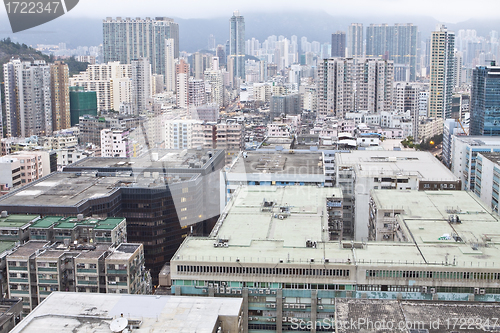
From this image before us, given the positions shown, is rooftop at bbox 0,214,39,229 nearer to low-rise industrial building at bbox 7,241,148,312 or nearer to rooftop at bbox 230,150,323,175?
low-rise industrial building at bbox 7,241,148,312

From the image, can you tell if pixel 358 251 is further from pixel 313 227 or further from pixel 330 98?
pixel 330 98

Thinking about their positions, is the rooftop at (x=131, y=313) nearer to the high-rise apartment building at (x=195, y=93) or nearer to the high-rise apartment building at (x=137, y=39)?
the high-rise apartment building at (x=195, y=93)

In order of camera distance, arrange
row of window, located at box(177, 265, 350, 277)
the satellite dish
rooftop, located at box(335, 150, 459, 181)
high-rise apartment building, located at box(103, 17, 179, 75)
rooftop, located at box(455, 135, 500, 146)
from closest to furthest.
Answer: the satellite dish, row of window, located at box(177, 265, 350, 277), rooftop, located at box(335, 150, 459, 181), rooftop, located at box(455, 135, 500, 146), high-rise apartment building, located at box(103, 17, 179, 75)

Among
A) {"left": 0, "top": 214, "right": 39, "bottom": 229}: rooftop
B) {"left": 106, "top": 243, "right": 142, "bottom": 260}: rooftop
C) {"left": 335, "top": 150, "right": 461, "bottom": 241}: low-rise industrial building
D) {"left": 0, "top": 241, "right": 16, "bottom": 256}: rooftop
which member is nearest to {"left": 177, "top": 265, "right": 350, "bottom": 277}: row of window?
{"left": 106, "top": 243, "right": 142, "bottom": 260}: rooftop

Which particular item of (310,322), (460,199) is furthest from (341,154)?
(310,322)

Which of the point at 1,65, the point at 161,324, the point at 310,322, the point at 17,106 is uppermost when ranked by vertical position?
the point at 1,65

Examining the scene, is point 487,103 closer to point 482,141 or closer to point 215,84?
point 482,141
